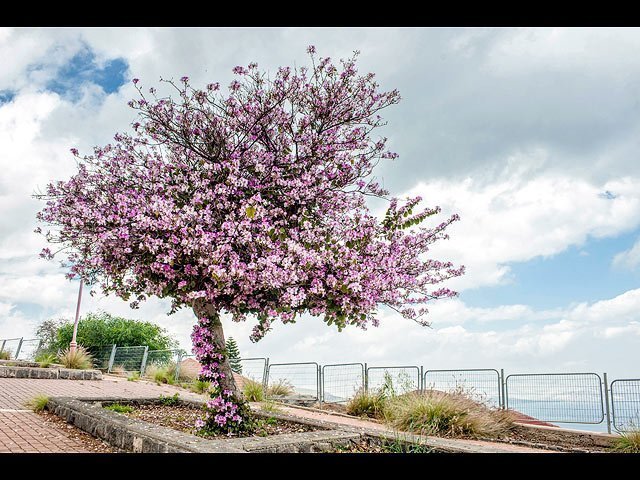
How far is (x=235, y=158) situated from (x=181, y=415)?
218 inches

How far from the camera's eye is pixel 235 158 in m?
9.05

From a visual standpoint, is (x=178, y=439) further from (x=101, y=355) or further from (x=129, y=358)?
(x=101, y=355)

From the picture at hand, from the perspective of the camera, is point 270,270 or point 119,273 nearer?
point 270,270

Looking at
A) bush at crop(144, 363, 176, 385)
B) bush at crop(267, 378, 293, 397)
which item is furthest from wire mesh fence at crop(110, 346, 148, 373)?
bush at crop(267, 378, 293, 397)

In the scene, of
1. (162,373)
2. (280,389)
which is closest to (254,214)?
(280,389)

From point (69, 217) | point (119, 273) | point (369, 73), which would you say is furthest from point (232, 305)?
point (369, 73)

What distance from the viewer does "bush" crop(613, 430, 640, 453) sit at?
9758mm

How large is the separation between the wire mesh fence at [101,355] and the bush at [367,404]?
603 inches

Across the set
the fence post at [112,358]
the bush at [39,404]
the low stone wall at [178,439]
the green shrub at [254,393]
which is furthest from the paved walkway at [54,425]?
the fence post at [112,358]

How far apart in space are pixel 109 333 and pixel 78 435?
18845mm

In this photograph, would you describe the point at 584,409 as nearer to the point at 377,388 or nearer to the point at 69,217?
the point at 377,388

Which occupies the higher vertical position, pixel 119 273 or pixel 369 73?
pixel 369 73
